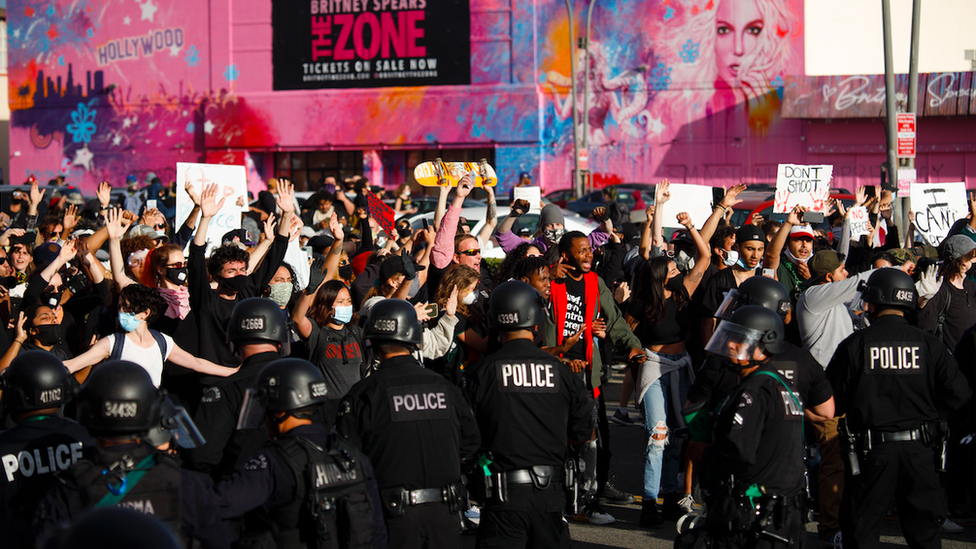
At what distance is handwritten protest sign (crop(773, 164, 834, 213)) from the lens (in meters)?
10.1

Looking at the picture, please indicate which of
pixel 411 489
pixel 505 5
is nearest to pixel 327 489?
pixel 411 489

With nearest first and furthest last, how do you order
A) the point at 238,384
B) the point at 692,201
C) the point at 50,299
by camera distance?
the point at 238,384
the point at 50,299
the point at 692,201

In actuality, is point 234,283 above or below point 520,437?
above

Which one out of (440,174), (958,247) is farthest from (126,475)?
(958,247)

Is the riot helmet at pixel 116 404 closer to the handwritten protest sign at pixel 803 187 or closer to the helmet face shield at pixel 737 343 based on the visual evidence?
the helmet face shield at pixel 737 343

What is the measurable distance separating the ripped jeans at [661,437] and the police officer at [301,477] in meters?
3.02

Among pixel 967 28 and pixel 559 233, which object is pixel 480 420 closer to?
pixel 559 233

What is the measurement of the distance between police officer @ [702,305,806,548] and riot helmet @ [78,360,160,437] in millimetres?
2408

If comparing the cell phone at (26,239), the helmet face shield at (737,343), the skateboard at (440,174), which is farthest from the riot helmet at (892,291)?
the cell phone at (26,239)

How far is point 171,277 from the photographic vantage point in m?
6.01

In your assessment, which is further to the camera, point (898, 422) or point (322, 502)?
point (898, 422)

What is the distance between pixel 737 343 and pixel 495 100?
89.5 feet

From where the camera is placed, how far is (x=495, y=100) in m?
30.9

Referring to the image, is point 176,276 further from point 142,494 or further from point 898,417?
point 898,417
